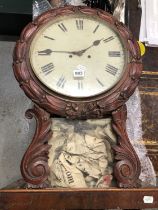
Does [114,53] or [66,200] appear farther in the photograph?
[114,53]

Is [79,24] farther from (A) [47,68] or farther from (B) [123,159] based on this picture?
(B) [123,159]

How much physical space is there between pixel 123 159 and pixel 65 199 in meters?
0.20

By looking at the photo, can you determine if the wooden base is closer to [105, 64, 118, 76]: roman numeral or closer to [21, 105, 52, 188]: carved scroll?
[21, 105, 52, 188]: carved scroll

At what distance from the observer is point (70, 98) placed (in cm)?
121

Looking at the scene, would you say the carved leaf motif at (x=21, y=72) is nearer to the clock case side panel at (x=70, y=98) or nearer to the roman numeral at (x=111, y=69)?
the clock case side panel at (x=70, y=98)

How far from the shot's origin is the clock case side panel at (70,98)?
1.20 metres

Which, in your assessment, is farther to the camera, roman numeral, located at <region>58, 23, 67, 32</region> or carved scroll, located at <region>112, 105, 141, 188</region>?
roman numeral, located at <region>58, 23, 67, 32</region>

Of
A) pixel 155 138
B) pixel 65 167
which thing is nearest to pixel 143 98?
pixel 155 138

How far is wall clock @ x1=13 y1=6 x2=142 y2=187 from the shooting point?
118cm

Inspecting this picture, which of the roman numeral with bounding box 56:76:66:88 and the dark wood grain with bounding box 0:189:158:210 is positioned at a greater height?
the roman numeral with bounding box 56:76:66:88

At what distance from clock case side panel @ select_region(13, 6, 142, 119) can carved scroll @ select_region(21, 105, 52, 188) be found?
0.10 feet

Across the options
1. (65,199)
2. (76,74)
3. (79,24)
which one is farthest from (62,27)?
(65,199)

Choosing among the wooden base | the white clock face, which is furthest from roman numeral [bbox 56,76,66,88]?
the wooden base

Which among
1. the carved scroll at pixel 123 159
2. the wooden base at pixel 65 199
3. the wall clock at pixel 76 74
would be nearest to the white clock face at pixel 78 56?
the wall clock at pixel 76 74
